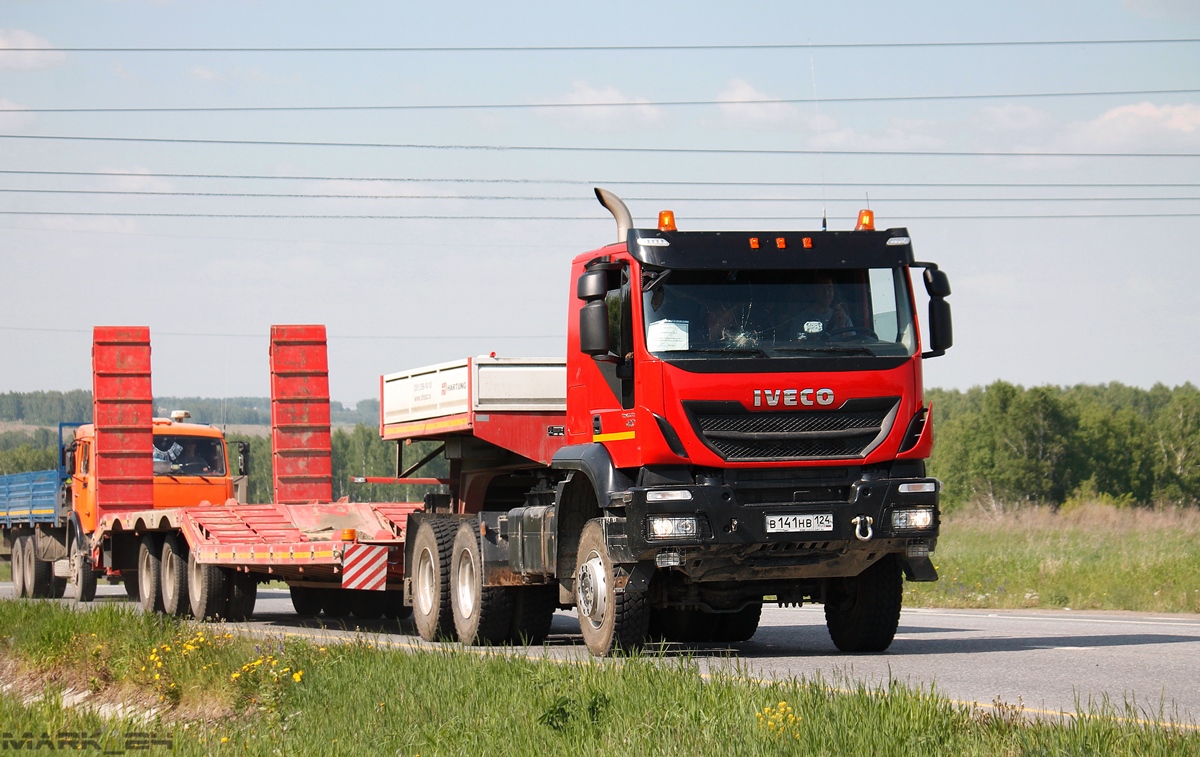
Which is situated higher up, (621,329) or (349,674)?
(621,329)

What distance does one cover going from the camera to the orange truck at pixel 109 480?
72.9 ft

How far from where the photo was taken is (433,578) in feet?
50.2

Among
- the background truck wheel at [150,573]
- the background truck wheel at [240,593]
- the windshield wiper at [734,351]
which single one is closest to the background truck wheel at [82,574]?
the background truck wheel at [150,573]

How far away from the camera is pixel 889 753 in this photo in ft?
21.4

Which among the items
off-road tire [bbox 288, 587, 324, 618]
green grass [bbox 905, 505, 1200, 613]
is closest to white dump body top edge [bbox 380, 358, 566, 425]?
off-road tire [bbox 288, 587, 324, 618]

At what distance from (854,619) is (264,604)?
47.0 feet

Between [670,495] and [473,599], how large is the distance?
3.73m

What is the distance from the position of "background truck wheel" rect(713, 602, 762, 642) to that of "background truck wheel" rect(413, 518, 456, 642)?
2.60 m

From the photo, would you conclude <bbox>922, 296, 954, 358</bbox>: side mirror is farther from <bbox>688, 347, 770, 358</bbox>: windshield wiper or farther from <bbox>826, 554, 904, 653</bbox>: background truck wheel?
<bbox>826, 554, 904, 653</bbox>: background truck wheel

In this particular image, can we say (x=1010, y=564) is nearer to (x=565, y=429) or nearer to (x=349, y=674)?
(x=565, y=429)

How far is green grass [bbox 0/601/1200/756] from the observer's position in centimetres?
682

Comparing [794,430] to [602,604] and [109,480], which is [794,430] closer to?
[602,604]

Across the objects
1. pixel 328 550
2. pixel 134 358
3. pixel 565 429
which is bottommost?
pixel 328 550

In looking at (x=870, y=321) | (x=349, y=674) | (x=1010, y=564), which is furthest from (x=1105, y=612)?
(x=349, y=674)
